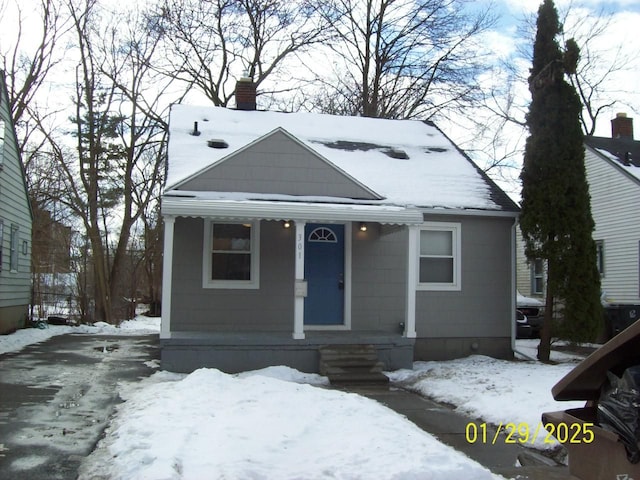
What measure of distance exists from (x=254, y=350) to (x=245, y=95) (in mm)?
8163

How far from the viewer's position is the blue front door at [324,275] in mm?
11797

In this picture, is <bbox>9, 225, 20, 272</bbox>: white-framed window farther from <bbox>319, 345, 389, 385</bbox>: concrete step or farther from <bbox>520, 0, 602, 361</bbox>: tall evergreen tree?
<bbox>520, 0, 602, 361</bbox>: tall evergreen tree

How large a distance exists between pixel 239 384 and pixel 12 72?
2089 centimetres

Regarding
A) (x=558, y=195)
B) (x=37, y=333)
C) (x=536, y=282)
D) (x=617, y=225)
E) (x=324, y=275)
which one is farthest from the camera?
(x=536, y=282)

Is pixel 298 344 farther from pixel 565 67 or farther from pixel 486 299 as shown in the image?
pixel 565 67

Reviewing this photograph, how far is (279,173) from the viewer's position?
11.3 meters

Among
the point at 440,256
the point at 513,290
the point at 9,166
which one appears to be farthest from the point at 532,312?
the point at 9,166

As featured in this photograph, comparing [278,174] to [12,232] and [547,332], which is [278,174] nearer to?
[547,332]

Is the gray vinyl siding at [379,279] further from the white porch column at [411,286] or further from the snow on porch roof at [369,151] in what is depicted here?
the white porch column at [411,286]

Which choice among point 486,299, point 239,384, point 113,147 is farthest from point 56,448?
point 113,147

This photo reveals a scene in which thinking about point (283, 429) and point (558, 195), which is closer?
point (283, 429)

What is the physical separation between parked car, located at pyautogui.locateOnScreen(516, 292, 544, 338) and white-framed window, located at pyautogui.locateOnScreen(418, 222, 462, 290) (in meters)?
6.33

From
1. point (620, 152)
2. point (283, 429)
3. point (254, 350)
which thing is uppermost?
point (620, 152)
